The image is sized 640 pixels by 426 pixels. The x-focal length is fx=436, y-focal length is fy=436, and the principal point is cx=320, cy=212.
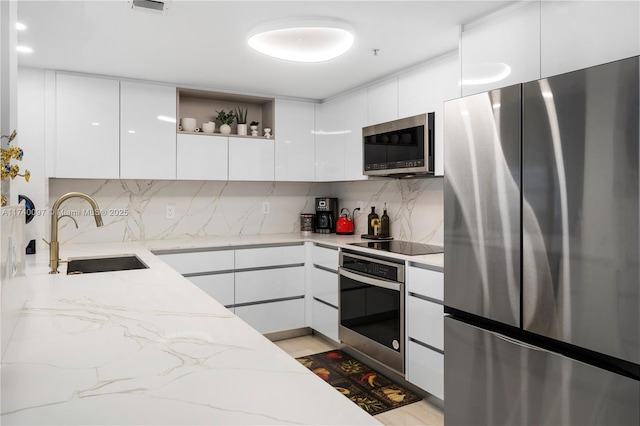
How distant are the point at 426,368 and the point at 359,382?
60 cm

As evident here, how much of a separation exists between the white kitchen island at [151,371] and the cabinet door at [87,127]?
6.70ft

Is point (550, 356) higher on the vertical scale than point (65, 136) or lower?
lower

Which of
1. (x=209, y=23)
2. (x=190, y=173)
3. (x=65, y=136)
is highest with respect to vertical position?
(x=209, y=23)

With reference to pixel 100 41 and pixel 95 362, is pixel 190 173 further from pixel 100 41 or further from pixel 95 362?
pixel 95 362

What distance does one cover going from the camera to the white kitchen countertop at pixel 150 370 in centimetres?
76

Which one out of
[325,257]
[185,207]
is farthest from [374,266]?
[185,207]

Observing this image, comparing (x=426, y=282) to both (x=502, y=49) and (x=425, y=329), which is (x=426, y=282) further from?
(x=502, y=49)

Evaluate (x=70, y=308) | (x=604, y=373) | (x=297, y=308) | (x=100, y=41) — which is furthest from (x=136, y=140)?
(x=604, y=373)

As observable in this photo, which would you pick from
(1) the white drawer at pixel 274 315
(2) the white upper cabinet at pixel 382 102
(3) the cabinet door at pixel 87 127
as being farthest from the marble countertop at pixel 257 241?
(2) the white upper cabinet at pixel 382 102

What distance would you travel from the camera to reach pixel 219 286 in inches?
140

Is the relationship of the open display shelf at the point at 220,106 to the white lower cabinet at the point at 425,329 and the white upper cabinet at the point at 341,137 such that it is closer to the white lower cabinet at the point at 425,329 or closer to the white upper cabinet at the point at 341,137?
the white upper cabinet at the point at 341,137

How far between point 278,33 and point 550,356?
6.92 ft

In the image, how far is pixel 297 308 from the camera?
3.92 m

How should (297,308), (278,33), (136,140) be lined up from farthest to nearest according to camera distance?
(297,308), (136,140), (278,33)
